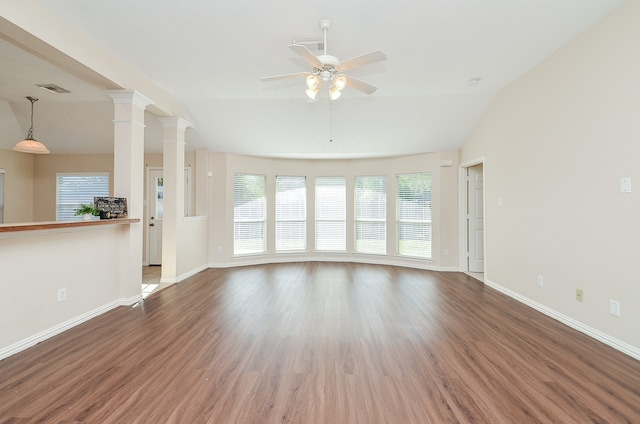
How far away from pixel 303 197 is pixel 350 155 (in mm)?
1465

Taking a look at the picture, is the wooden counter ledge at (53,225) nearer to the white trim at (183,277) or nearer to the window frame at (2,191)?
the white trim at (183,277)

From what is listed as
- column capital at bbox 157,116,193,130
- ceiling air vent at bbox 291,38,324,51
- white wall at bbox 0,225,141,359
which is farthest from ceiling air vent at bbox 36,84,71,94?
ceiling air vent at bbox 291,38,324,51

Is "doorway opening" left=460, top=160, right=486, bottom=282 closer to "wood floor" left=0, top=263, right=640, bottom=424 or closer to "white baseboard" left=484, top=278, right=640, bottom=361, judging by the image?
"white baseboard" left=484, top=278, right=640, bottom=361

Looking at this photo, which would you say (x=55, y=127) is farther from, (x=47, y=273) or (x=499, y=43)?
(x=499, y=43)

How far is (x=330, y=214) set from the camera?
21.7 feet

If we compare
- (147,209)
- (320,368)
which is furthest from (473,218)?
(147,209)

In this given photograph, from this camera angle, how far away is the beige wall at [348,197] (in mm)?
5531

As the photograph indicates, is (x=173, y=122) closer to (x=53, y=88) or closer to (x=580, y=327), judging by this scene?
(x=53, y=88)

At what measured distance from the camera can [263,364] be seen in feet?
7.18

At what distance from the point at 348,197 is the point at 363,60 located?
430 cm

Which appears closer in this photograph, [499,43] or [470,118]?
[499,43]

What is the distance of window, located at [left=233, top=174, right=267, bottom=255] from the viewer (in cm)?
600

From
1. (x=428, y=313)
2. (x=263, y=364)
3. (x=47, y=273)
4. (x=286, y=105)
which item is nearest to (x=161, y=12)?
(x=286, y=105)

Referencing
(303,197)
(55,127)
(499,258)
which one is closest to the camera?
(499,258)
